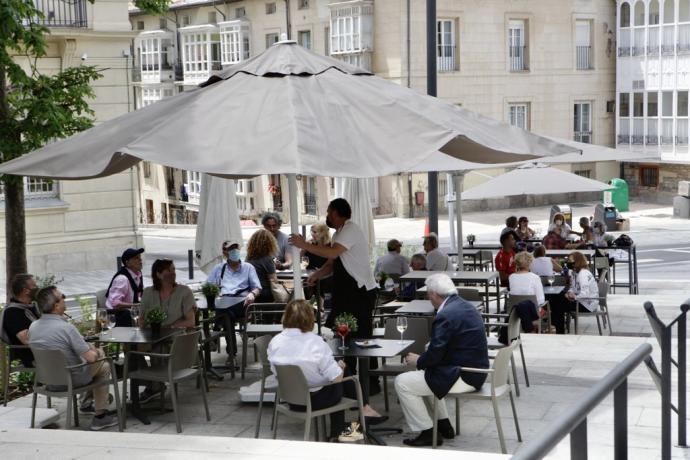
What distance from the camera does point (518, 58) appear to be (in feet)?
162

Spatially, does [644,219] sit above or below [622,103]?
below

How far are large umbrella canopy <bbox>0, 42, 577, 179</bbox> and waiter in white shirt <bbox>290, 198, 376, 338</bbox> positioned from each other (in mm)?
1116

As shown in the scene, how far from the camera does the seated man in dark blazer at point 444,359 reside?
8125 mm

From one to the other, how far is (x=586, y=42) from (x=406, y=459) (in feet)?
152

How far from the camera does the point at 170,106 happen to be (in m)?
8.96

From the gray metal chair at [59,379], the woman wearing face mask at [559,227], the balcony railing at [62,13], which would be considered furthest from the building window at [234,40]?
the gray metal chair at [59,379]

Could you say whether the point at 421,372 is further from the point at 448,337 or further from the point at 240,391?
the point at 240,391

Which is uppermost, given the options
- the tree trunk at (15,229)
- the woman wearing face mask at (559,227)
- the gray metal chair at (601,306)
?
the tree trunk at (15,229)

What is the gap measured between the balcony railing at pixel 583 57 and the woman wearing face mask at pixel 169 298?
43.1m

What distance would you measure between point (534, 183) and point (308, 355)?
40.1ft

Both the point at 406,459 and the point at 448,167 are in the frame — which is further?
the point at 448,167

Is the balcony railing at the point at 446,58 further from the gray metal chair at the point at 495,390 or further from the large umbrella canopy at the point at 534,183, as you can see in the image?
the gray metal chair at the point at 495,390

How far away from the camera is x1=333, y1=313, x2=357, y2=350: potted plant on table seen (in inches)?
340

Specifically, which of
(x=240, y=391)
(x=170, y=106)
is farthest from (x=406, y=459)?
(x=170, y=106)
